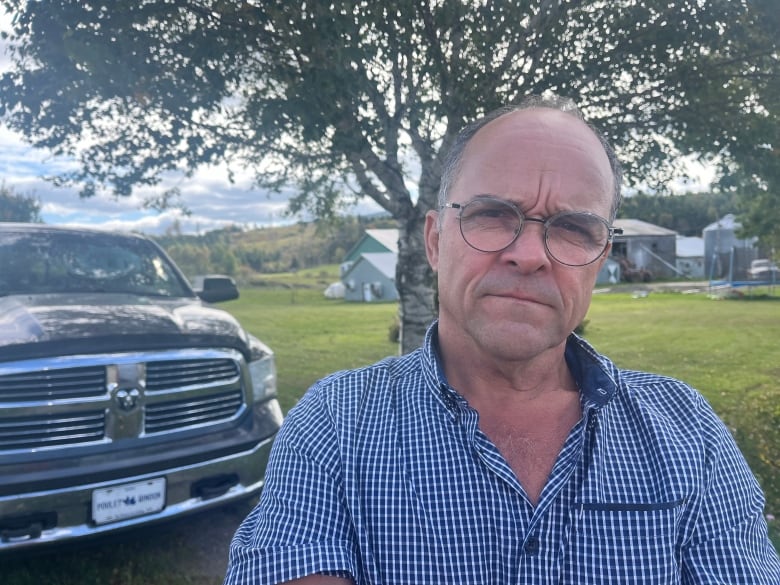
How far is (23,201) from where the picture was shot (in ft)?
18.0

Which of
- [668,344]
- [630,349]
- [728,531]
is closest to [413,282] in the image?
[728,531]

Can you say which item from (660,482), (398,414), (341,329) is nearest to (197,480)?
(398,414)

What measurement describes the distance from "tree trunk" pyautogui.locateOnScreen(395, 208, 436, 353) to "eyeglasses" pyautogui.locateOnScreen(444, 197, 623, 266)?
12.2 feet

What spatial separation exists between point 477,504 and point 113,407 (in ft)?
7.69

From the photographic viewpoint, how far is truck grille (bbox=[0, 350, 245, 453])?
2.91 meters

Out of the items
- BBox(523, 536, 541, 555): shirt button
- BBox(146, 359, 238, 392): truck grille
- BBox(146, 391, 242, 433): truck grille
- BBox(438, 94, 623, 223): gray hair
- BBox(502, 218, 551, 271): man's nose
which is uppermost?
BBox(438, 94, 623, 223): gray hair

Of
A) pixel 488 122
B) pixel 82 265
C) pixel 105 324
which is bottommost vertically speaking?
pixel 105 324

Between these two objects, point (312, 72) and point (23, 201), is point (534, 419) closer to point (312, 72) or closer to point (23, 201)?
point (312, 72)

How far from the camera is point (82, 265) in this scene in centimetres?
440

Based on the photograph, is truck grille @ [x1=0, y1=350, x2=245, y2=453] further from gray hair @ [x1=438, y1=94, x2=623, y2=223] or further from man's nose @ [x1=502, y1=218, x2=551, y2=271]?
man's nose @ [x1=502, y1=218, x2=551, y2=271]

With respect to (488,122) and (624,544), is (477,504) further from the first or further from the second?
(488,122)

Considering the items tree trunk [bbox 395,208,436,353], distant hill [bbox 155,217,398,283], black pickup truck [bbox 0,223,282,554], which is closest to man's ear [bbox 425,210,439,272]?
black pickup truck [bbox 0,223,282,554]

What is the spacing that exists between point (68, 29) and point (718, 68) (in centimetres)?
504

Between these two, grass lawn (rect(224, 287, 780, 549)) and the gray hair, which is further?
grass lawn (rect(224, 287, 780, 549))
